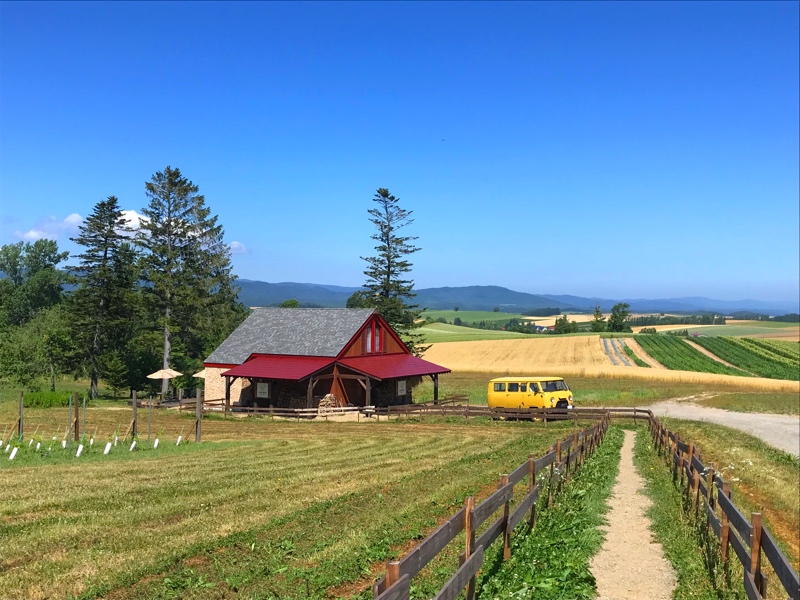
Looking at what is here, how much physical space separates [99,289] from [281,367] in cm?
2007

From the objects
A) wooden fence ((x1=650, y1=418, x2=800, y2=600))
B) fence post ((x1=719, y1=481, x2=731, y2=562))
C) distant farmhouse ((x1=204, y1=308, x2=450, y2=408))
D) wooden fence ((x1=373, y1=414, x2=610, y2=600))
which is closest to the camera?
wooden fence ((x1=373, y1=414, x2=610, y2=600))

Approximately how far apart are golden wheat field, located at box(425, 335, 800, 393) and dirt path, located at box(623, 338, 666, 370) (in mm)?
4465

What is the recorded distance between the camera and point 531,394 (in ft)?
120

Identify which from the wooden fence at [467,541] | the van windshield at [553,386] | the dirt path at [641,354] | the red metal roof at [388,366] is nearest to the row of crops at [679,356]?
the dirt path at [641,354]

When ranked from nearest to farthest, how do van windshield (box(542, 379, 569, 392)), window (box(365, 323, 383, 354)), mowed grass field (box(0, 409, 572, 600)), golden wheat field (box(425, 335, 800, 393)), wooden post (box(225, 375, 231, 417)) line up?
mowed grass field (box(0, 409, 572, 600)) → van windshield (box(542, 379, 569, 392)) → wooden post (box(225, 375, 231, 417)) → window (box(365, 323, 383, 354)) → golden wheat field (box(425, 335, 800, 393))

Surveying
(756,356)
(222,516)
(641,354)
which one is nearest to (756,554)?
(222,516)

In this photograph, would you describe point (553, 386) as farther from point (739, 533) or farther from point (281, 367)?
point (739, 533)

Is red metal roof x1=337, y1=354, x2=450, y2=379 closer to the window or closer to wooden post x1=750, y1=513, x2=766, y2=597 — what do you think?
the window

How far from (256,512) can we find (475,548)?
5.86m

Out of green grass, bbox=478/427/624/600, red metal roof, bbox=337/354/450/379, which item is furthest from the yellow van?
green grass, bbox=478/427/624/600

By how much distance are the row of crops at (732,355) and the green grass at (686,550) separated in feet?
220

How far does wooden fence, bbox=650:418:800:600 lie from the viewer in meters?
6.36

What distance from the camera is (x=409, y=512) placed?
12500 millimetres

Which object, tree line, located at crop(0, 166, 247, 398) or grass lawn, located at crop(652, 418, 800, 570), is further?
tree line, located at crop(0, 166, 247, 398)
